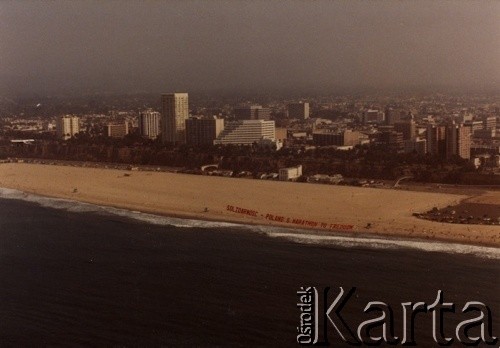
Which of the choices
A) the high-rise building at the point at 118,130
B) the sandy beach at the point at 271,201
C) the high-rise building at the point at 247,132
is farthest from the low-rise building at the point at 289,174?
the high-rise building at the point at 118,130

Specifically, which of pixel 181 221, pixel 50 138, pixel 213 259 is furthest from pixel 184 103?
pixel 213 259

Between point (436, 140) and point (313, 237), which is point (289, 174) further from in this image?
point (313, 237)

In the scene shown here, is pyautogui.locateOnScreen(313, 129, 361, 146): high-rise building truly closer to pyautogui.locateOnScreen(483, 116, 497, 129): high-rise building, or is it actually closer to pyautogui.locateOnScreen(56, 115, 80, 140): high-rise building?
pyautogui.locateOnScreen(483, 116, 497, 129): high-rise building

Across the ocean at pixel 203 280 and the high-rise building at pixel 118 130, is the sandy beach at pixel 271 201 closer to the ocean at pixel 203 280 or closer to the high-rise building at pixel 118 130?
the ocean at pixel 203 280

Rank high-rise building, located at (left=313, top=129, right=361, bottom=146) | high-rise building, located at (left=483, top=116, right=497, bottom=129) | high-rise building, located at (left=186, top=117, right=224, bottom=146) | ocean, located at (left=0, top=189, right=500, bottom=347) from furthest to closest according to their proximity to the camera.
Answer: high-rise building, located at (left=186, top=117, right=224, bottom=146) < high-rise building, located at (left=313, top=129, right=361, bottom=146) < high-rise building, located at (left=483, top=116, right=497, bottom=129) < ocean, located at (left=0, top=189, right=500, bottom=347)

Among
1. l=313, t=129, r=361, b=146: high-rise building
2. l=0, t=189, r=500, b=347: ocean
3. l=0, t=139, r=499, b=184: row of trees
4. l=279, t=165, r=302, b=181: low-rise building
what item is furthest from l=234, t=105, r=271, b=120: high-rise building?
l=0, t=189, r=500, b=347: ocean

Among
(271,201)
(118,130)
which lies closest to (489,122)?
(271,201)
